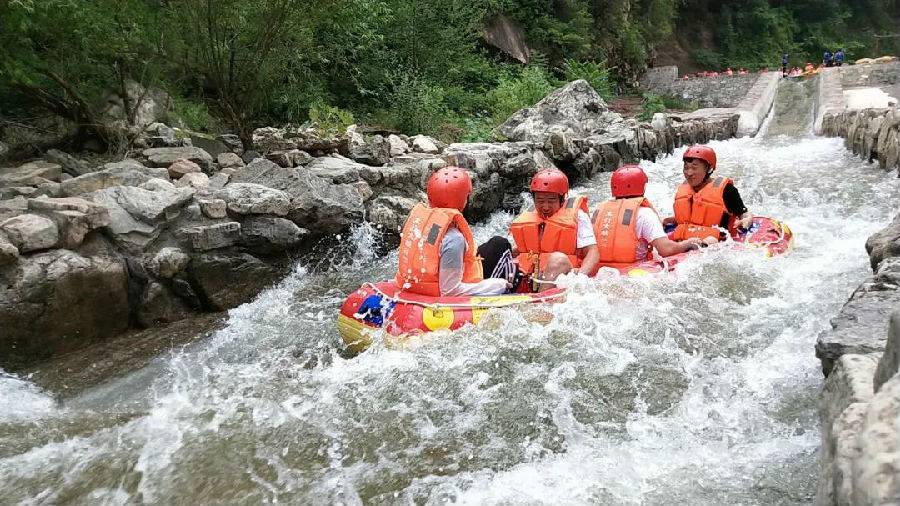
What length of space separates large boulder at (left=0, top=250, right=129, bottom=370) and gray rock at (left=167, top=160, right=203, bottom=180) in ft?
6.18

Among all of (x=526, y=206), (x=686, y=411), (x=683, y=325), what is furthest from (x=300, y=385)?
(x=526, y=206)

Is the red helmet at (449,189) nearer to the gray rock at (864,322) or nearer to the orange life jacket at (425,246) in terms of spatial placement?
the orange life jacket at (425,246)

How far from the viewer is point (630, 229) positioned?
5.52 meters

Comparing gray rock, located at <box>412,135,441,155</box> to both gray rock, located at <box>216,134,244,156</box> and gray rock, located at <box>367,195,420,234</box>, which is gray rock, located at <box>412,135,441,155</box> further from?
gray rock, located at <box>216,134,244,156</box>

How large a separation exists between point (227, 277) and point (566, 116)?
31.7ft

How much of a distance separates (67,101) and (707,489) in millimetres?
7600

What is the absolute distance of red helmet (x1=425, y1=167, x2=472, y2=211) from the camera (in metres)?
4.67

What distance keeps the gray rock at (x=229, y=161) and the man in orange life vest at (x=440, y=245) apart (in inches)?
147

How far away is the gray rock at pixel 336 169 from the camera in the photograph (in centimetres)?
744

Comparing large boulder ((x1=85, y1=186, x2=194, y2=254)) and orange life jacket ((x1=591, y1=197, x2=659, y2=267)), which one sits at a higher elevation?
large boulder ((x1=85, y1=186, x2=194, y2=254))

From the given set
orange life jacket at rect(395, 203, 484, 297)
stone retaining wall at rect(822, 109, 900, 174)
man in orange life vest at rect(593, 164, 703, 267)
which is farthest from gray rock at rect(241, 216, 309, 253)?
stone retaining wall at rect(822, 109, 900, 174)

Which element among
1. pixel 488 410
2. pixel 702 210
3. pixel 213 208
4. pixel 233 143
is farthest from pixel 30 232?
pixel 702 210

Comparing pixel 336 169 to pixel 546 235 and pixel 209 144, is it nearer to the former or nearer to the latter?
pixel 209 144

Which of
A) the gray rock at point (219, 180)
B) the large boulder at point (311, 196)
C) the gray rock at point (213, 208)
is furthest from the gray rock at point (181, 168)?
the gray rock at point (213, 208)
